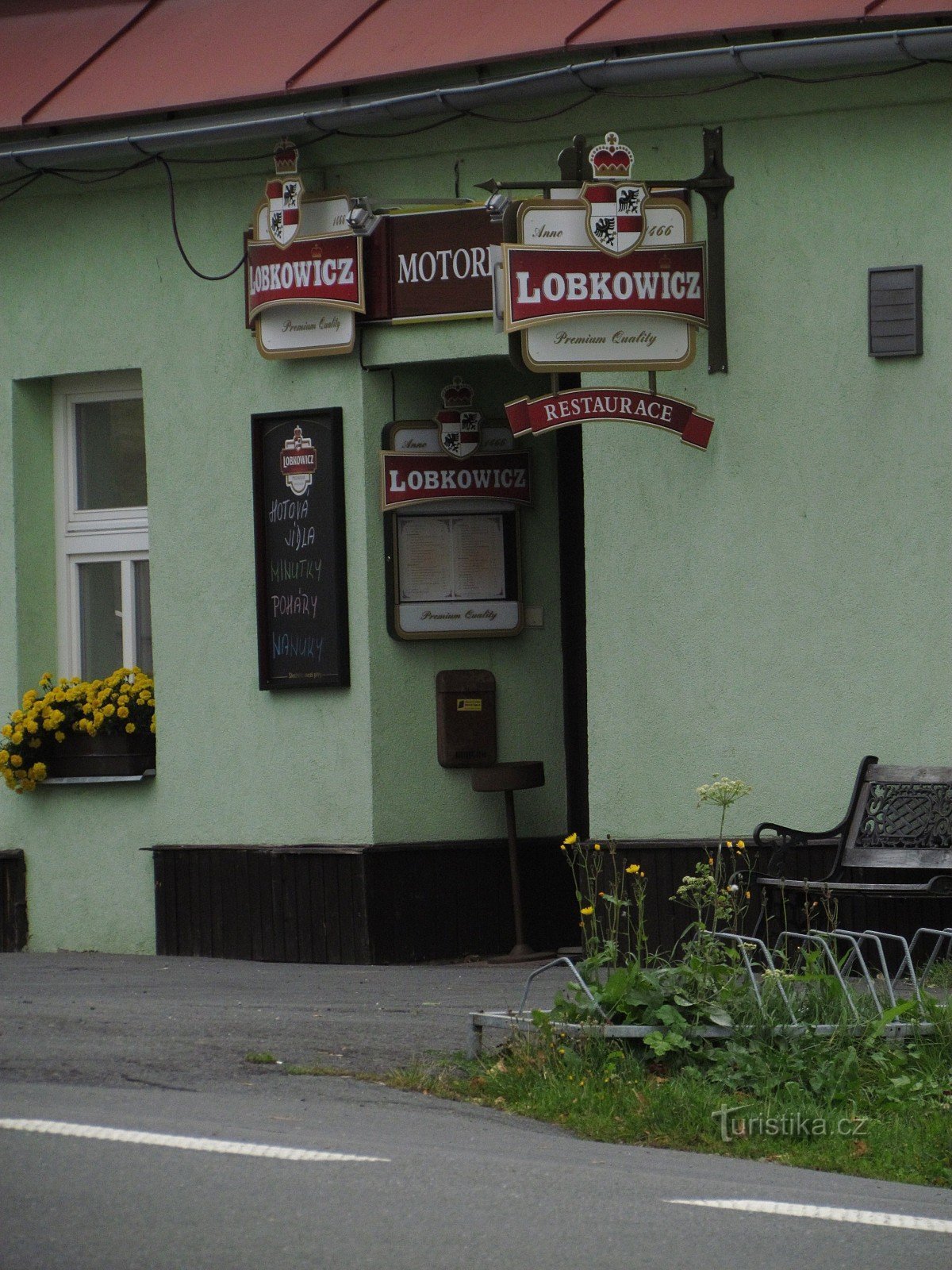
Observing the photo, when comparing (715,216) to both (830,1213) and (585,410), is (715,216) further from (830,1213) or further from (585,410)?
(830,1213)

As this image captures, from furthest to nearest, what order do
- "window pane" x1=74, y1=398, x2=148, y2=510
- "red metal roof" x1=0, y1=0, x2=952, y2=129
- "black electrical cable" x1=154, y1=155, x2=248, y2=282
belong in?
"window pane" x1=74, y1=398, x2=148, y2=510 → "black electrical cable" x1=154, y1=155, x2=248, y2=282 → "red metal roof" x1=0, y1=0, x2=952, y2=129

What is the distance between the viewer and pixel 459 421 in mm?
11648

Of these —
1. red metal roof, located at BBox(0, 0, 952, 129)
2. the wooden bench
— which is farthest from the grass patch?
red metal roof, located at BBox(0, 0, 952, 129)

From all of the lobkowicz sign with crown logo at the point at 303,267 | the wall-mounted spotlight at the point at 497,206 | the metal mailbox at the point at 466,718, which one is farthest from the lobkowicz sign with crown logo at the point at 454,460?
the wall-mounted spotlight at the point at 497,206

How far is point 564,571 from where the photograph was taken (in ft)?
39.4

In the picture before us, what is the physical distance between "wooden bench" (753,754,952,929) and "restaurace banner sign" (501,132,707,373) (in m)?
2.25

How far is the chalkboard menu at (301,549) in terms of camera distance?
11484 mm

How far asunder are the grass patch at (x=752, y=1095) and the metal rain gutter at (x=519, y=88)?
4.78m

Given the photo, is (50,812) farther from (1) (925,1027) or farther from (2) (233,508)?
(1) (925,1027)

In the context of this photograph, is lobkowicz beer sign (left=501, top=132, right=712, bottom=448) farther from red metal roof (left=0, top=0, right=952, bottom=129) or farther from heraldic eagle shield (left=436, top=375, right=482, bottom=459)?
heraldic eagle shield (left=436, top=375, right=482, bottom=459)

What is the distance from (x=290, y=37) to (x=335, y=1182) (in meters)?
7.36

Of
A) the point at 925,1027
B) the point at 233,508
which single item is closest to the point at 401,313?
the point at 233,508

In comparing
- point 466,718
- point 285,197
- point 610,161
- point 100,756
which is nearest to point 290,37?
point 285,197

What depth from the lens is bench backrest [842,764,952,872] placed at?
32.9ft
